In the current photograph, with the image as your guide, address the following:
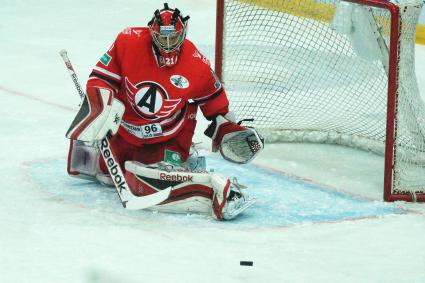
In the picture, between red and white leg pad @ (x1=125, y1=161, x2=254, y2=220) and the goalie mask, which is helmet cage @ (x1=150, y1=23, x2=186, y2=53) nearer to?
the goalie mask

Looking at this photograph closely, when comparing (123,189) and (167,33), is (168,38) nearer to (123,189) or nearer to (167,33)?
(167,33)

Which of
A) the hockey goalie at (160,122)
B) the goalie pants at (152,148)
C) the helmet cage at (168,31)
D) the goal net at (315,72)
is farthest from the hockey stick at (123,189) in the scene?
the goal net at (315,72)

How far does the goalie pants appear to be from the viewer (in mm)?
4938

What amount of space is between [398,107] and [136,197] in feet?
4.15

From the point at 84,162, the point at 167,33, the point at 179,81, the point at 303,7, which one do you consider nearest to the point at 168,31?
the point at 167,33

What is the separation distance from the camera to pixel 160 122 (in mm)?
4871

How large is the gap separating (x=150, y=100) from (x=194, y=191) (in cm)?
47

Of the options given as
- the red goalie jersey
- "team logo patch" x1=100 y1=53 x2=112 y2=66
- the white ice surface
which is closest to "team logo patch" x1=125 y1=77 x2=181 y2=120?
the red goalie jersey

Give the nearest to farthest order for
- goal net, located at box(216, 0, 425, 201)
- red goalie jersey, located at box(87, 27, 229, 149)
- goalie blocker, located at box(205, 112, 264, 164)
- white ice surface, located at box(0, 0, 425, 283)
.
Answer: white ice surface, located at box(0, 0, 425, 283)
red goalie jersey, located at box(87, 27, 229, 149)
goalie blocker, located at box(205, 112, 264, 164)
goal net, located at box(216, 0, 425, 201)

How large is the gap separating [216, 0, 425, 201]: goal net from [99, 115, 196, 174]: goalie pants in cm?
103

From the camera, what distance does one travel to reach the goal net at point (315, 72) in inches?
218

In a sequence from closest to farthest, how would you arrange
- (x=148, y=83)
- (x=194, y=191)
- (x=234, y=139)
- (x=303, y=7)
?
(x=194, y=191) < (x=148, y=83) < (x=234, y=139) < (x=303, y=7)

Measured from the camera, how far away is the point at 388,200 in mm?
4973

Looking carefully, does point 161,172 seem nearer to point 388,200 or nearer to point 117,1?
point 388,200
